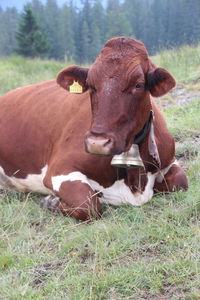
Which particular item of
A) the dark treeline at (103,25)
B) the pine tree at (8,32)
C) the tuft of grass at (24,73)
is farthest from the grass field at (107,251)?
the pine tree at (8,32)

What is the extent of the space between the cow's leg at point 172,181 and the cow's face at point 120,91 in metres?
0.82

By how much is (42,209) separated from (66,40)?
85523mm

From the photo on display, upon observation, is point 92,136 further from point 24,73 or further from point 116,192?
point 24,73

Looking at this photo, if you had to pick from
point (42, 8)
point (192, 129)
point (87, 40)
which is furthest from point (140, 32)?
point (192, 129)

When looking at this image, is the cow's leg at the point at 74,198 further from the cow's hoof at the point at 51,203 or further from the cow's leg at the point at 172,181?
the cow's leg at the point at 172,181

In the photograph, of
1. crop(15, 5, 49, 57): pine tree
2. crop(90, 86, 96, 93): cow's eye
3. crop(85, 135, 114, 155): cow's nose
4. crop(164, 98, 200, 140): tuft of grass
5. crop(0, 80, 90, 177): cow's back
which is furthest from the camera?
crop(15, 5, 49, 57): pine tree

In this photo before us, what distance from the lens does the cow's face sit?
149 inches

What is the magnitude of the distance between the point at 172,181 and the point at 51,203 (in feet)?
3.68

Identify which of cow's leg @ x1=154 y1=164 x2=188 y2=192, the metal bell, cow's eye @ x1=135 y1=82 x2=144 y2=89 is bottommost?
cow's leg @ x1=154 y1=164 x2=188 y2=192

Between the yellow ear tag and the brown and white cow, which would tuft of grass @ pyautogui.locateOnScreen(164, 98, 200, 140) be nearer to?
the brown and white cow

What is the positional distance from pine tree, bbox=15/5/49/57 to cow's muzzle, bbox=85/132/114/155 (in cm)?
5344

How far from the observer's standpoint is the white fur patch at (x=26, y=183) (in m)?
5.20

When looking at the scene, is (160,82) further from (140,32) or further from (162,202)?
(140,32)

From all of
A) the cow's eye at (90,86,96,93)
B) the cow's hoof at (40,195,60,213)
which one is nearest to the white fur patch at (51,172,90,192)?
the cow's hoof at (40,195,60,213)
